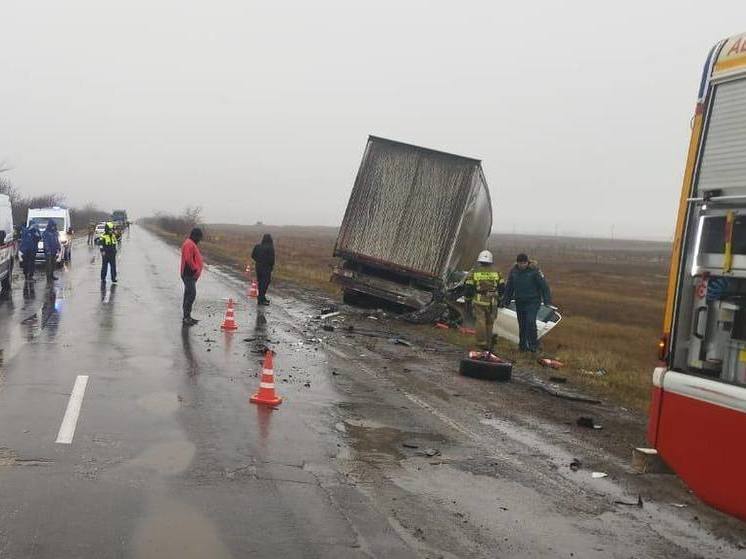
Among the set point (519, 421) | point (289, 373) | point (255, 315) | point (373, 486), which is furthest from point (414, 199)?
point (373, 486)

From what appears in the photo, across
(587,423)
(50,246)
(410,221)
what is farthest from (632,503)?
(50,246)

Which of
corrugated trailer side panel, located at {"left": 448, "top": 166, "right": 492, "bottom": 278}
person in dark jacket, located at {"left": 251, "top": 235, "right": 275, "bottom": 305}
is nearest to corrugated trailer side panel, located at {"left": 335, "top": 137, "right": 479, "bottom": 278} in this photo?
corrugated trailer side panel, located at {"left": 448, "top": 166, "right": 492, "bottom": 278}

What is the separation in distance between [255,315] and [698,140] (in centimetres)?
1239

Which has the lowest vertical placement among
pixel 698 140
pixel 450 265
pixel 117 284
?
pixel 117 284

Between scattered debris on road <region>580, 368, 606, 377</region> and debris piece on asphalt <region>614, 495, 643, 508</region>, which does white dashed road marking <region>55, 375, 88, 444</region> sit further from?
Result: scattered debris on road <region>580, 368, 606, 377</region>

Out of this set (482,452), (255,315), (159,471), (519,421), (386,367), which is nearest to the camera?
(159,471)

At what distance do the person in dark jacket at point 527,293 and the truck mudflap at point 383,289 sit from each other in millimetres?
3211

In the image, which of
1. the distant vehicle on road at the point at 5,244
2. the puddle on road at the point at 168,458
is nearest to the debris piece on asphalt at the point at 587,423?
the puddle on road at the point at 168,458

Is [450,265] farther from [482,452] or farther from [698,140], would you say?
[698,140]

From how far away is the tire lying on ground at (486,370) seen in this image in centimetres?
1059

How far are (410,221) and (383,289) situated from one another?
1.76 metres

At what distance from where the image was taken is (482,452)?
6676 mm

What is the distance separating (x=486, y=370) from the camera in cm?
1060

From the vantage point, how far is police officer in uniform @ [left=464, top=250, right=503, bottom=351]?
13086mm
